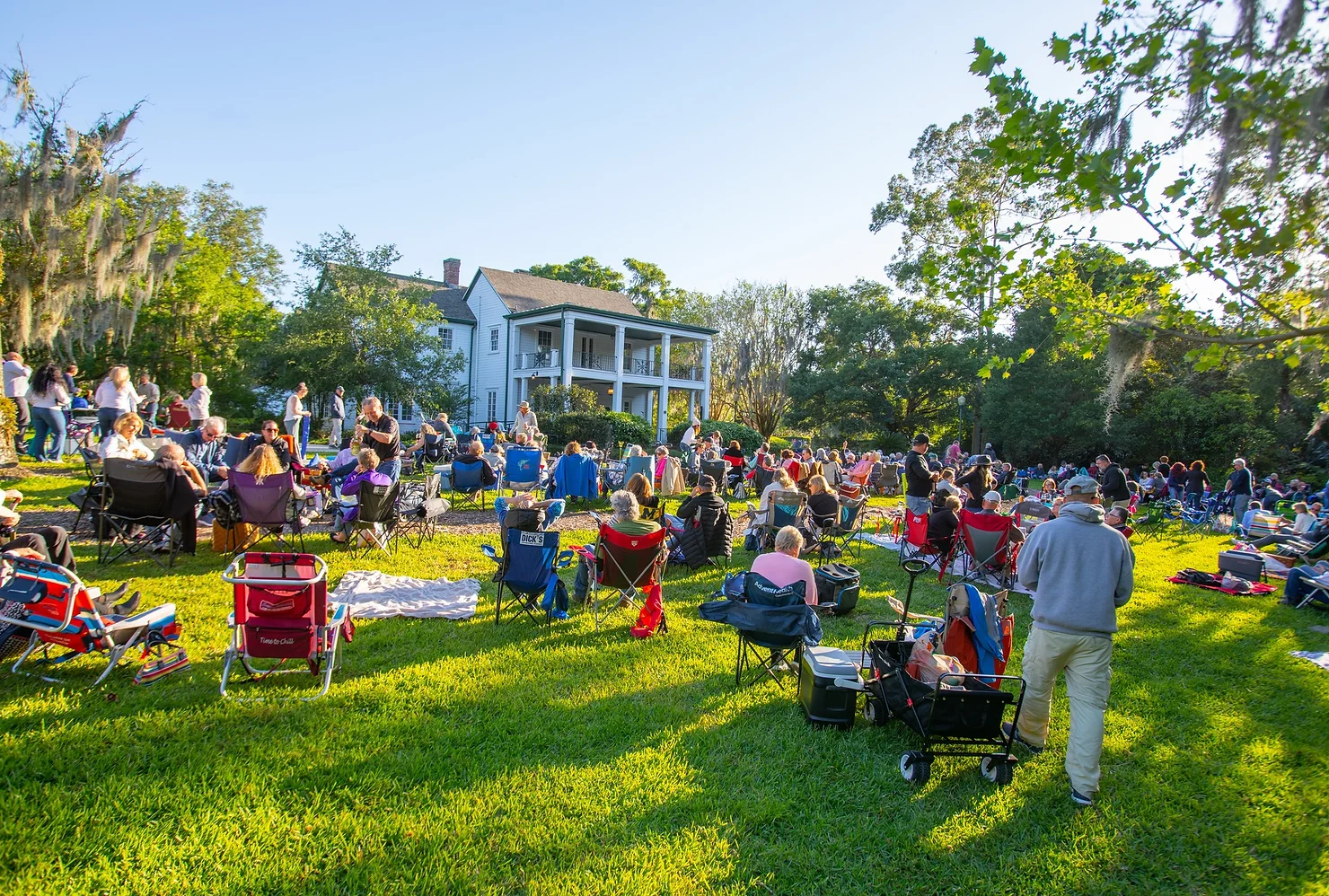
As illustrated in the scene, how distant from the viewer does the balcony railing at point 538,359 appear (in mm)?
28688

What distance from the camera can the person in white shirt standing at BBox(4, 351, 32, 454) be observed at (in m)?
10.6

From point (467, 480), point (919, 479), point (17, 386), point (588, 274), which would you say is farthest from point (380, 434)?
point (588, 274)

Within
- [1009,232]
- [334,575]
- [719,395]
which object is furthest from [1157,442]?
[334,575]

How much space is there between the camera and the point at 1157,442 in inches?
991

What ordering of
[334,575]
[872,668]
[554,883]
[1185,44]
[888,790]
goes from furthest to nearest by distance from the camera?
[334,575] < [1185,44] < [872,668] < [888,790] < [554,883]

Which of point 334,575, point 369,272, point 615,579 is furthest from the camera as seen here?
point 369,272

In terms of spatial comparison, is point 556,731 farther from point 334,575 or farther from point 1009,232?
point 1009,232

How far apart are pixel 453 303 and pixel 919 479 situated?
27.5 meters

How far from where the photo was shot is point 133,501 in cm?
632

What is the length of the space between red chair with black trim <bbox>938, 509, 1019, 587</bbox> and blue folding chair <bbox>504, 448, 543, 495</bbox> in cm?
651

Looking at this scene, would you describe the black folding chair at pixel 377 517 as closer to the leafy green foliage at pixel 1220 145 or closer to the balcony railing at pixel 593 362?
the leafy green foliage at pixel 1220 145

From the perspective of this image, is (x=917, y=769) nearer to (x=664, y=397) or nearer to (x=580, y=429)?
(x=580, y=429)

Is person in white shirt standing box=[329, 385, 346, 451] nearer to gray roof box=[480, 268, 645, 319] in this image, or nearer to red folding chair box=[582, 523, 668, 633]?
red folding chair box=[582, 523, 668, 633]

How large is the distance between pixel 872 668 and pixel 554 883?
244 centimetres
